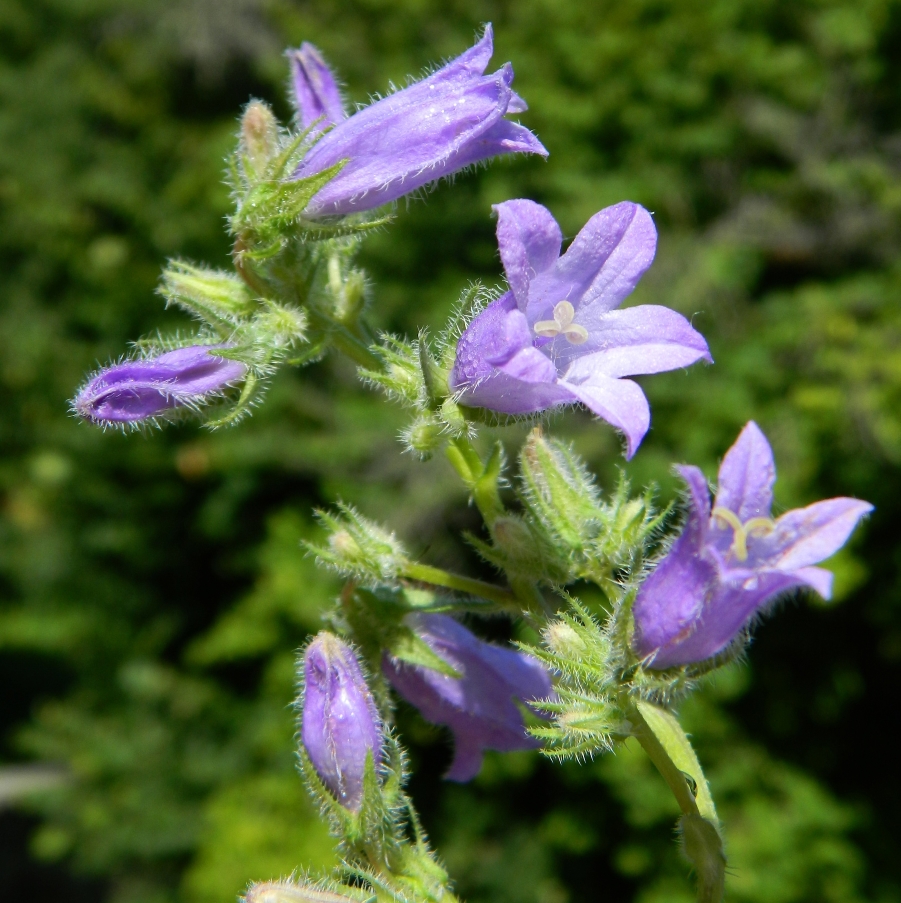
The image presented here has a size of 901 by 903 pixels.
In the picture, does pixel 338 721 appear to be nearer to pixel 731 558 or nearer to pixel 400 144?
pixel 731 558

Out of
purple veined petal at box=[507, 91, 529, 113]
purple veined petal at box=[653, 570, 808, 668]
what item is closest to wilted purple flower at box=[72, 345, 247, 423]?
purple veined petal at box=[507, 91, 529, 113]

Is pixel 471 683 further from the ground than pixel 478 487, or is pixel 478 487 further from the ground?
pixel 478 487

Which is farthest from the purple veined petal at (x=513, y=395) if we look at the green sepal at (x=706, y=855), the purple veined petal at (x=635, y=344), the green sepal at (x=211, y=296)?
the green sepal at (x=706, y=855)

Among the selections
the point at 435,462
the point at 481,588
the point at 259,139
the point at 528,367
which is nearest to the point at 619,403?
the point at 528,367

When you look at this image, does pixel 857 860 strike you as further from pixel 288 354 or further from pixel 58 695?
pixel 58 695

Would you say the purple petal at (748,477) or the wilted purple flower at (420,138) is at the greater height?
the wilted purple flower at (420,138)

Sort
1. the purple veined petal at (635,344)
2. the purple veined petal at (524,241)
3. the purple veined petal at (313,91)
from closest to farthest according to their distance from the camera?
the purple veined petal at (524,241) < the purple veined petal at (635,344) < the purple veined petal at (313,91)

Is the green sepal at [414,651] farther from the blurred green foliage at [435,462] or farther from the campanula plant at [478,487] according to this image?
the blurred green foliage at [435,462]
